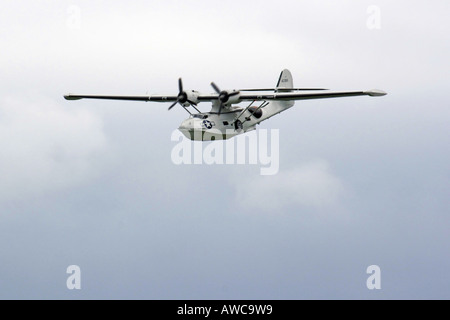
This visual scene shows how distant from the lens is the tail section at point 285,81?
2153 inches

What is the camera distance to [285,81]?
5475cm

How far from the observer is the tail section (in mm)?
54688

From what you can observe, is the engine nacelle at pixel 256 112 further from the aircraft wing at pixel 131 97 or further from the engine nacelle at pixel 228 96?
the aircraft wing at pixel 131 97

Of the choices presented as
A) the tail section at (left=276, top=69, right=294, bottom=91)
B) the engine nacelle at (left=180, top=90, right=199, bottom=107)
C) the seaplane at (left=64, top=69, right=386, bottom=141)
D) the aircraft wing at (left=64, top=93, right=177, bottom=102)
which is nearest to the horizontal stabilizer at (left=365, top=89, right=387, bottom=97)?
the seaplane at (left=64, top=69, right=386, bottom=141)

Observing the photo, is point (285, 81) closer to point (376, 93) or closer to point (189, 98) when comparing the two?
point (189, 98)

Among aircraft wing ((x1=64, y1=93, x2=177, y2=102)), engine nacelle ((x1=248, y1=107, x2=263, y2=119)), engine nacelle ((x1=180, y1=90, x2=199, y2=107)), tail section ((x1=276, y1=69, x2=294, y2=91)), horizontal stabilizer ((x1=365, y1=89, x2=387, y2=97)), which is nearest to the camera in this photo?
horizontal stabilizer ((x1=365, y1=89, x2=387, y2=97))

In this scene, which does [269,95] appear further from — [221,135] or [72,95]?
[72,95]

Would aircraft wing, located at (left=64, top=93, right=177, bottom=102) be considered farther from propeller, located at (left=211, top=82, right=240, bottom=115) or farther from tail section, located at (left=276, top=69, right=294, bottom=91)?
tail section, located at (left=276, top=69, right=294, bottom=91)

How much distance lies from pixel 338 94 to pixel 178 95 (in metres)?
9.77

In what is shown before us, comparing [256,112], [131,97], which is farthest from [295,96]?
[131,97]

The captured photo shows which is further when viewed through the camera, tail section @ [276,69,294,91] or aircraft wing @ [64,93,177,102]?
tail section @ [276,69,294,91]

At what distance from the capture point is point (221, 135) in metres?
48.4

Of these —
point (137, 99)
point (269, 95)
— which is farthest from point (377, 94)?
point (137, 99)

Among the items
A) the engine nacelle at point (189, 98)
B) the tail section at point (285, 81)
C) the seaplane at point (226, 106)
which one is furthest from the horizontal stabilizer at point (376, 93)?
the engine nacelle at point (189, 98)
